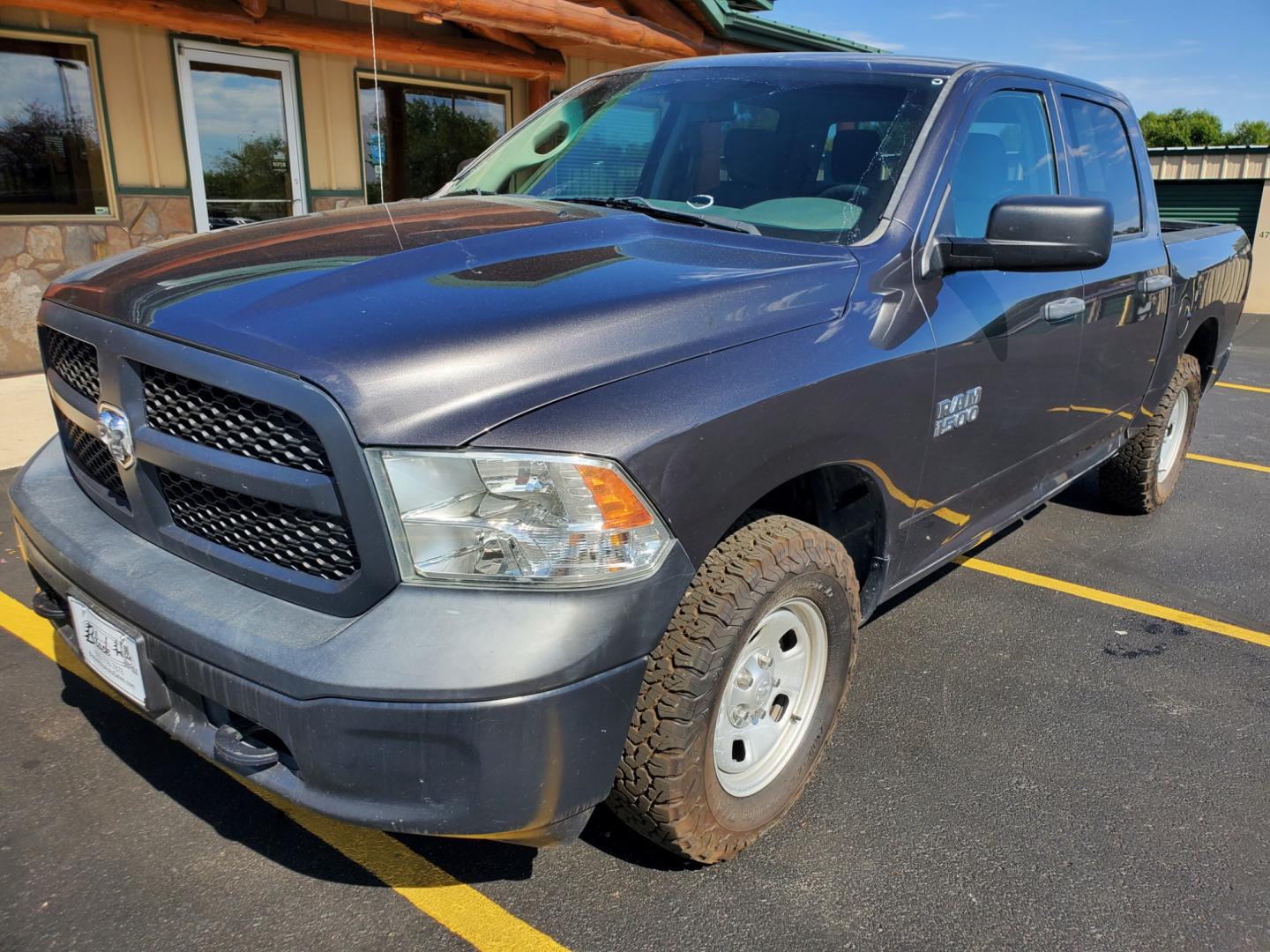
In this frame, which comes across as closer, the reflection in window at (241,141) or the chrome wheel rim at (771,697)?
the chrome wheel rim at (771,697)

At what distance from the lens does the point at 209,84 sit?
8.34m

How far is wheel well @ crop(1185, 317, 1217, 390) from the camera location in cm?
516

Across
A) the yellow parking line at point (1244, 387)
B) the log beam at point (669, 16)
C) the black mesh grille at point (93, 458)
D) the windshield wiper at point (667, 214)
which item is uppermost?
the log beam at point (669, 16)

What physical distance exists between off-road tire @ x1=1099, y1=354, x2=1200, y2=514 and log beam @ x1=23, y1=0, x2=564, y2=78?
7232 mm

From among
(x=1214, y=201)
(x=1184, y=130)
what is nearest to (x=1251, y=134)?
(x=1184, y=130)

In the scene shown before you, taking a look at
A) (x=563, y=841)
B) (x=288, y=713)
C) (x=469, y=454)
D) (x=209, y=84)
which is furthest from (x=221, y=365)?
(x=209, y=84)

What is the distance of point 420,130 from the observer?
33.3 ft

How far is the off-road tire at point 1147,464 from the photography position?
4.83 meters

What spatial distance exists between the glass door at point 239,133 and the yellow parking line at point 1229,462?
7.67 metres

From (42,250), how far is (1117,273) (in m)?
7.75

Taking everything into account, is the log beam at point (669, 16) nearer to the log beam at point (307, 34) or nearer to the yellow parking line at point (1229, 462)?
the log beam at point (307, 34)

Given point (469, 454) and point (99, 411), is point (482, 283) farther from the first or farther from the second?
point (99, 411)

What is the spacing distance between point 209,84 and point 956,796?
8.45m

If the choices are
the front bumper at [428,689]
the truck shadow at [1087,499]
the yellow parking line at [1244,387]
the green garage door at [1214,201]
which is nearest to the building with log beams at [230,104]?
the truck shadow at [1087,499]
